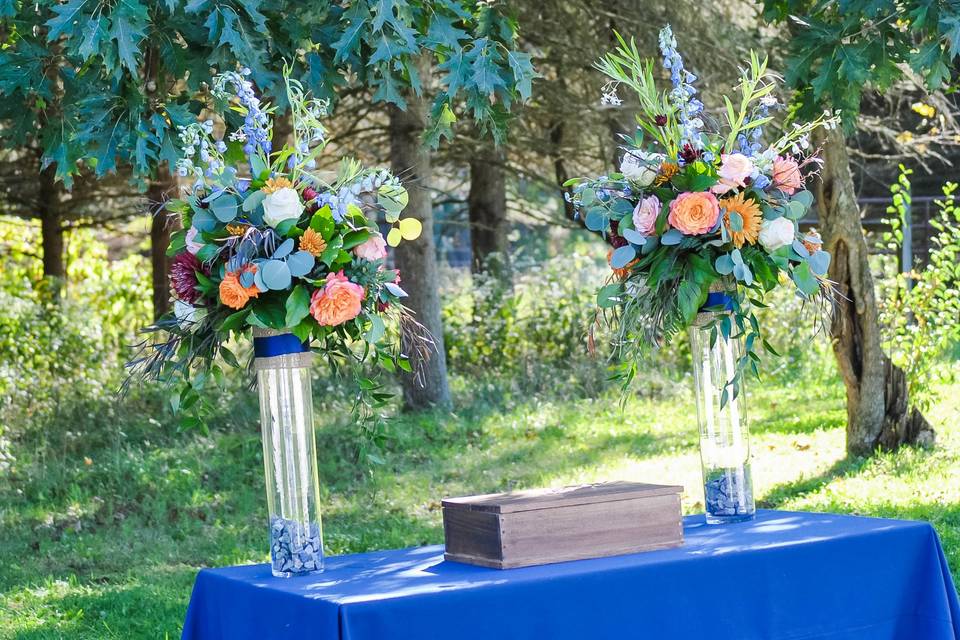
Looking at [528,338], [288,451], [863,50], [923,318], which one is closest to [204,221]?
[288,451]

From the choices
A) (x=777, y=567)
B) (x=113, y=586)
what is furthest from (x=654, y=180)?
(x=113, y=586)

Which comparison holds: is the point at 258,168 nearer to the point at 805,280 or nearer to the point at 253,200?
the point at 253,200

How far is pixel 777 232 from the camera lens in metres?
3.09

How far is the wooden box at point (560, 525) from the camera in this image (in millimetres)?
2758

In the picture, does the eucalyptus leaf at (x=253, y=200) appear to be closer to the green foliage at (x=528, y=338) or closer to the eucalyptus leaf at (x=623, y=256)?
the eucalyptus leaf at (x=623, y=256)

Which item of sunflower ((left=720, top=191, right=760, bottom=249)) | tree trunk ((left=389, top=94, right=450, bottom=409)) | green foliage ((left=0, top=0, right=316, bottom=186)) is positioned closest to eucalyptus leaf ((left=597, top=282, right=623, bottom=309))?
sunflower ((left=720, top=191, right=760, bottom=249))

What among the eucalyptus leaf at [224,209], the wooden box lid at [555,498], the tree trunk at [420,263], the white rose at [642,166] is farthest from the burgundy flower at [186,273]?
the tree trunk at [420,263]

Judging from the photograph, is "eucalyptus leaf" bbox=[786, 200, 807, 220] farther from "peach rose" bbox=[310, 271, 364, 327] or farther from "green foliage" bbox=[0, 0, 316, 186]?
"green foliage" bbox=[0, 0, 316, 186]

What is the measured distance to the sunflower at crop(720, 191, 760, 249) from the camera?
306 centimetres

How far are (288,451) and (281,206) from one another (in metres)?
0.57

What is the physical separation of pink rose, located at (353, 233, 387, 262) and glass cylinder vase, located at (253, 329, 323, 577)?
0.84 feet

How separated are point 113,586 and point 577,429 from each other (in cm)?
419

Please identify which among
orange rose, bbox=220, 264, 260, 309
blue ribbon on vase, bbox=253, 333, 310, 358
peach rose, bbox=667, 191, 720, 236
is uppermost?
peach rose, bbox=667, 191, 720, 236

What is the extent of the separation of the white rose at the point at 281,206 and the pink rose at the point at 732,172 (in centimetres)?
107
